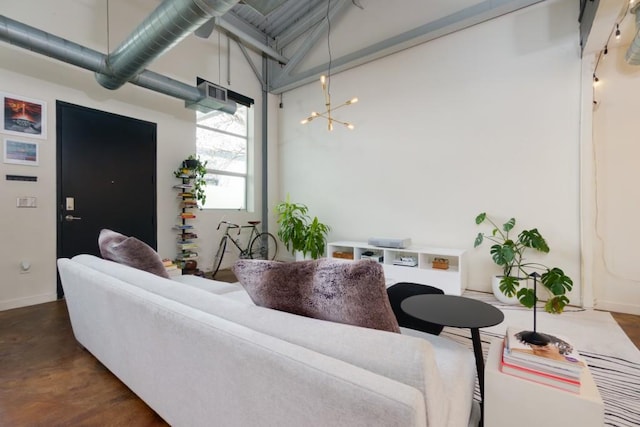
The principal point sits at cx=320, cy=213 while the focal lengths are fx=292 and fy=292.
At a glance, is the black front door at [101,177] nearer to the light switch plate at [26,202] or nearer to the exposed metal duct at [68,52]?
the light switch plate at [26,202]

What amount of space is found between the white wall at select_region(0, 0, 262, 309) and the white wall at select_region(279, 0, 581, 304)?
2.37 meters

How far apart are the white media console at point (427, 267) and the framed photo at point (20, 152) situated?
3.85 metres

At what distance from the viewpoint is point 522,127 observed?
134 inches

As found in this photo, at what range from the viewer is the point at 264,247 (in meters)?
5.63

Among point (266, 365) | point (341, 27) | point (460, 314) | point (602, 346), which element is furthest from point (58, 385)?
point (341, 27)

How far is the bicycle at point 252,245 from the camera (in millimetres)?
5000

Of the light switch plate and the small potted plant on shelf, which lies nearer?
the light switch plate

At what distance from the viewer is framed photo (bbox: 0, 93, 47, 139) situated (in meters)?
3.07

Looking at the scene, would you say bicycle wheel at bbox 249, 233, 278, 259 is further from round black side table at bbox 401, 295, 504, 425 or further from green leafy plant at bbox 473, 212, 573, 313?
round black side table at bbox 401, 295, 504, 425

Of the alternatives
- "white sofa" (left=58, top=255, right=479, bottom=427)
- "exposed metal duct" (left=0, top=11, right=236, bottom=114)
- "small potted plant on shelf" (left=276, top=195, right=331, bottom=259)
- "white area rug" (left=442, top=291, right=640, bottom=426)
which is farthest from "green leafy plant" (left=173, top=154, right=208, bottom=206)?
"white area rug" (left=442, top=291, right=640, bottom=426)

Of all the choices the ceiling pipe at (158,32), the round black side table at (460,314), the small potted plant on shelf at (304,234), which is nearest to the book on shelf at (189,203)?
the small potted plant on shelf at (304,234)

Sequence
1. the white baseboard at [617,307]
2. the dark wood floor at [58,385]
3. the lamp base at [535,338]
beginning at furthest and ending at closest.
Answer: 1. the white baseboard at [617,307]
2. the dark wood floor at [58,385]
3. the lamp base at [535,338]

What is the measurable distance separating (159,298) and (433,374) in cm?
112

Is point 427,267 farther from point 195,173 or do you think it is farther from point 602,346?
point 195,173
